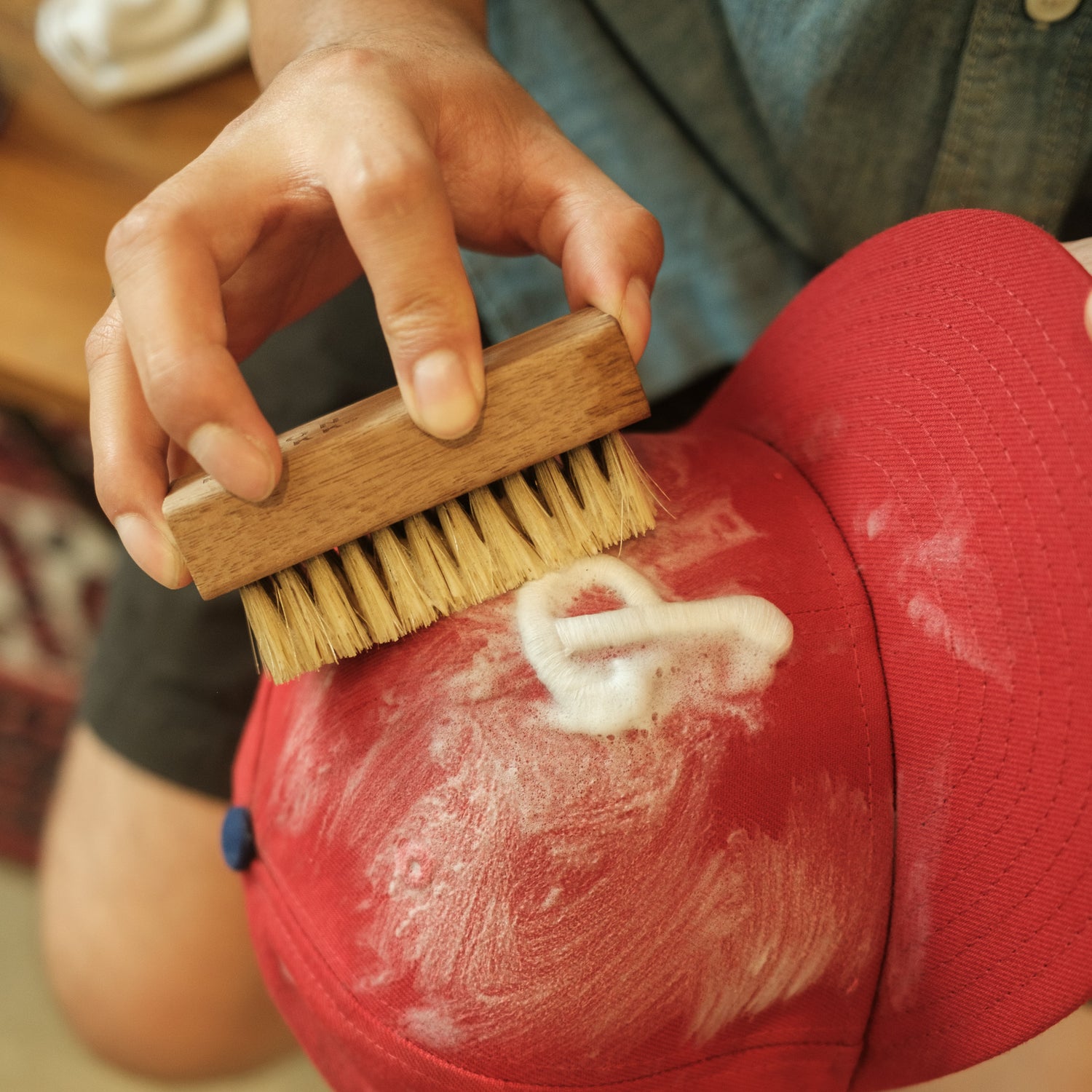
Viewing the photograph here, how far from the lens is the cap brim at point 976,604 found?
38 cm

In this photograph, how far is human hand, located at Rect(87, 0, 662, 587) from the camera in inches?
15.8

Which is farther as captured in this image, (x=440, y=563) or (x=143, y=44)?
(x=143, y=44)

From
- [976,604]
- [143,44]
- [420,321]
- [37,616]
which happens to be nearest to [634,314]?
[420,321]

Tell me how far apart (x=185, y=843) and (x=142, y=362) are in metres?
0.59

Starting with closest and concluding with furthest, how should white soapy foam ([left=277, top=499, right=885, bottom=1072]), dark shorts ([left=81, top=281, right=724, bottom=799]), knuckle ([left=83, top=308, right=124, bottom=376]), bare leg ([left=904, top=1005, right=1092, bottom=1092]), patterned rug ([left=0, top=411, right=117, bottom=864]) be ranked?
white soapy foam ([left=277, top=499, right=885, bottom=1072]), knuckle ([left=83, top=308, right=124, bottom=376]), bare leg ([left=904, top=1005, right=1092, bottom=1092]), dark shorts ([left=81, top=281, right=724, bottom=799]), patterned rug ([left=0, top=411, right=117, bottom=864])

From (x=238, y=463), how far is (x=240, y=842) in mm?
213

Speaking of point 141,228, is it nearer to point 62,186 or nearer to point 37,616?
point 62,186

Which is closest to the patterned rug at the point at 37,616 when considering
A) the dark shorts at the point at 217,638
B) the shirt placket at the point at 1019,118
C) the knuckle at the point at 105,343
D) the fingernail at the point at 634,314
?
the dark shorts at the point at 217,638

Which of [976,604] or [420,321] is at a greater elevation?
[420,321]

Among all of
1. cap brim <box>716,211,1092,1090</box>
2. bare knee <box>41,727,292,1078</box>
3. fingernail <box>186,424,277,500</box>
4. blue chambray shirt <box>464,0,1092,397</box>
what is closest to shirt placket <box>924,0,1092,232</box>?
blue chambray shirt <box>464,0,1092,397</box>

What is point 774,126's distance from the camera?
0.65m

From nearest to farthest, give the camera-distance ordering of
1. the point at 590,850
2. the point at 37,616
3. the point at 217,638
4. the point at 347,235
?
the point at 590,850 → the point at 347,235 → the point at 217,638 → the point at 37,616

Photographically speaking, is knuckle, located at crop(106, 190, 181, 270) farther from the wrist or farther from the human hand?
the wrist

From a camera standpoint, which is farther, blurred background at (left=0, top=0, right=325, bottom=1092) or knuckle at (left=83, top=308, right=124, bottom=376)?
blurred background at (left=0, top=0, right=325, bottom=1092)
